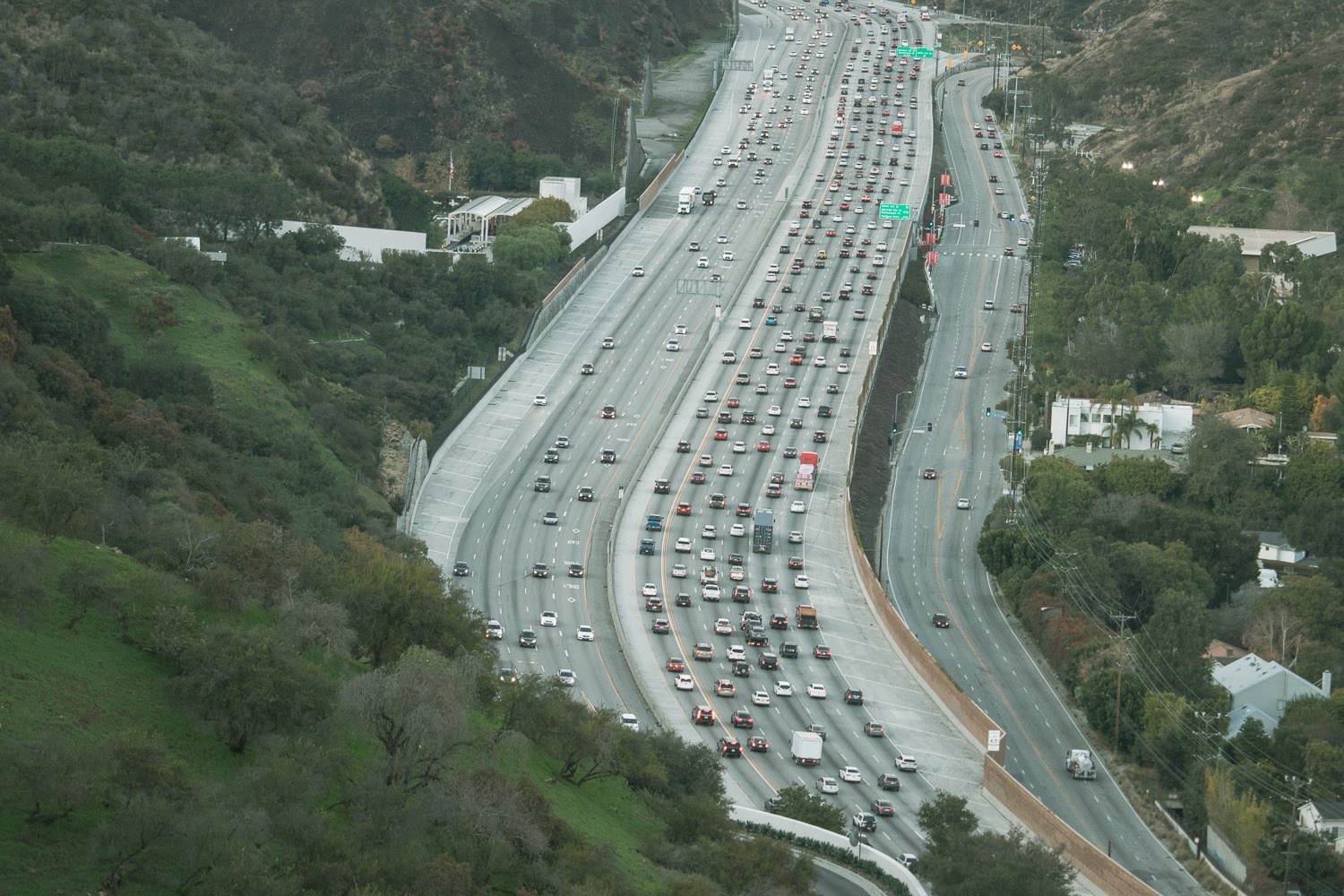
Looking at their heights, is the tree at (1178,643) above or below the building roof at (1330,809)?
above

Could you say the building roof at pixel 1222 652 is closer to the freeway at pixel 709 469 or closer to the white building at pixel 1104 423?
the freeway at pixel 709 469

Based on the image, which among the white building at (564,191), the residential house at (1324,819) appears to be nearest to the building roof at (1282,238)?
the white building at (564,191)

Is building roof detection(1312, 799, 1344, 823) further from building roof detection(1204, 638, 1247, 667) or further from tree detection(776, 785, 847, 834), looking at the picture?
tree detection(776, 785, 847, 834)

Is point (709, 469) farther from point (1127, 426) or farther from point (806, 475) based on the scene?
point (1127, 426)

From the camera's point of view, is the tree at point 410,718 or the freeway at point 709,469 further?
the freeway at point 709,469

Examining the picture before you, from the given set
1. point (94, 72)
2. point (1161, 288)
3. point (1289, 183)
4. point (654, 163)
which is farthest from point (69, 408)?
point (1289, 183)

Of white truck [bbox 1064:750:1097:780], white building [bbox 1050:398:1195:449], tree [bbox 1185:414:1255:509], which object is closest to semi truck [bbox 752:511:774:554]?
white truck [bbox 1064:750:1097:780]
